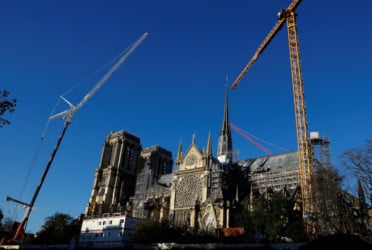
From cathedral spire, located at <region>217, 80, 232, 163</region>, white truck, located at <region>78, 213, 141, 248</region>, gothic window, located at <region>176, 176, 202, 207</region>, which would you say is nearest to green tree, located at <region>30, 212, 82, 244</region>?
white truck, located at <region>78, 213, 141, 248</region>

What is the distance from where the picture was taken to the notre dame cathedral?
2601 inches

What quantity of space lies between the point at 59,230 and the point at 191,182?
28.4m

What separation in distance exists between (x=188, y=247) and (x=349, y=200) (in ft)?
87.4

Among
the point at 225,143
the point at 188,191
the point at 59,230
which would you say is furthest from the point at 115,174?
the point at 188,191

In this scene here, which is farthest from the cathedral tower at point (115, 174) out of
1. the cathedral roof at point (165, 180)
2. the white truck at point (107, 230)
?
the white truck at point (107, 230)

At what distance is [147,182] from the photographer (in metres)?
91.0

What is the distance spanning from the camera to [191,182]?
242 feet

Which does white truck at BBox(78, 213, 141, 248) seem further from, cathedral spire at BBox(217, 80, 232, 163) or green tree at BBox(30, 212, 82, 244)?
cathedral spire at BBox(217, 80, 232, 163)

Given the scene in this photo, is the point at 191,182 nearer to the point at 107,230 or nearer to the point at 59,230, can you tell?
the point at 107,230

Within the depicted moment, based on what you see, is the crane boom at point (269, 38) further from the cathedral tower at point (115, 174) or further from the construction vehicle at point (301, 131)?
the cathedral tower at point (115, 174)

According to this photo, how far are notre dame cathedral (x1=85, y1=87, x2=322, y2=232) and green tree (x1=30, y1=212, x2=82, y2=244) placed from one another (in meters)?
11.6

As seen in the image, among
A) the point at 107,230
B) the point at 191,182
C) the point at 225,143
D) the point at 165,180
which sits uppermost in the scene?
the point at 225,143

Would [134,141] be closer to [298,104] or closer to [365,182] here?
[298,104]

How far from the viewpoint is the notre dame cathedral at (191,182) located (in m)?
66.1
